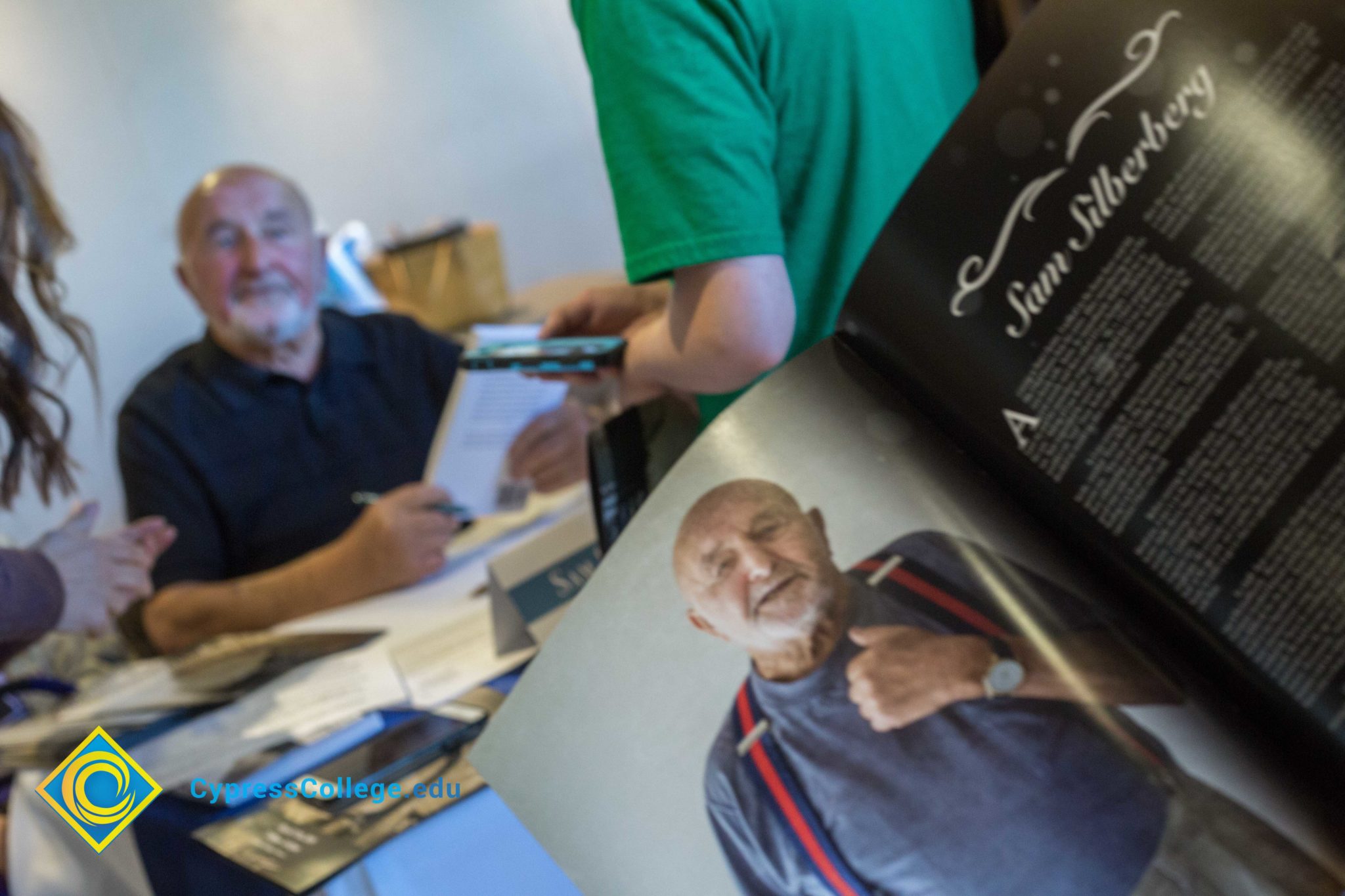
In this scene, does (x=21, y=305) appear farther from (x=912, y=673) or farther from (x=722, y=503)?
(x=912, y=673)

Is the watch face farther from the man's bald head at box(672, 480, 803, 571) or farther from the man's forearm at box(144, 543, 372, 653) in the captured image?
the man's forearm at box(144, 543, 372, 653)

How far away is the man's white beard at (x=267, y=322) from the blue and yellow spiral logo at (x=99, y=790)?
1.29m

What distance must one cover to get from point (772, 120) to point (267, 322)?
139 cm

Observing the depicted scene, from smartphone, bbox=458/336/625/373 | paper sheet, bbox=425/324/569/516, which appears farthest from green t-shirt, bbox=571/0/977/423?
paper sheet, bbox=425/324/569/516

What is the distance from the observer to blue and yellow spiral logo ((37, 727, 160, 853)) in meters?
0.52

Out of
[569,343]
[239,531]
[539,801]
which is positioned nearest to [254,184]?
[239,531]

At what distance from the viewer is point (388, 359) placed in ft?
6.09

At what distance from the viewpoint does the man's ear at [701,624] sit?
41 centimetres

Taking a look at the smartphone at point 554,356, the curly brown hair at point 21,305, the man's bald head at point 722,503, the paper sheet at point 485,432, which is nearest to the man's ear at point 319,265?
the paper sheet at point 485,432

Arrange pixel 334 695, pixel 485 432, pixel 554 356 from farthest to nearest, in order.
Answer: pixel 485 432 < pixel 334 695 < pixel 554 356

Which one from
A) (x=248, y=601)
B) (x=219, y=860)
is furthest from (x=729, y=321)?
(x=248, y=601)

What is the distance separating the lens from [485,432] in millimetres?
1250

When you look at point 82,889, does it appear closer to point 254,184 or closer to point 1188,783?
point 1188,783

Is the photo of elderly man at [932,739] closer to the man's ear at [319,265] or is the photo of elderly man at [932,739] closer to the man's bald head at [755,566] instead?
the man's bald head at [755,566]
